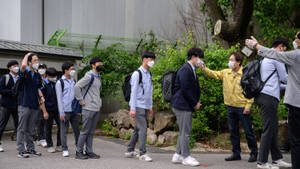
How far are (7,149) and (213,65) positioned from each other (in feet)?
18.3

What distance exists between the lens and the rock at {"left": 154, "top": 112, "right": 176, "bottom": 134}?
9.73 meters

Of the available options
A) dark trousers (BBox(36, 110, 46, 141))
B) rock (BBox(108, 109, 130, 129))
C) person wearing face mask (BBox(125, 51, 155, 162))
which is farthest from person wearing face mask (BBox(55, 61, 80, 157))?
rock (BBox(108, 109, 130, 129))

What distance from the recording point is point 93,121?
7.23 meters

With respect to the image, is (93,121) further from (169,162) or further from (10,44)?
(10,44)

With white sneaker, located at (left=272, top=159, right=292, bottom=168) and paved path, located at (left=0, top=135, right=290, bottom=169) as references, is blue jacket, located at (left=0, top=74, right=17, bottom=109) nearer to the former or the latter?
paved path, located at (left=0, top=135, right=290, bottom=169)

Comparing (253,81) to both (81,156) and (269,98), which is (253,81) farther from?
(81,156)

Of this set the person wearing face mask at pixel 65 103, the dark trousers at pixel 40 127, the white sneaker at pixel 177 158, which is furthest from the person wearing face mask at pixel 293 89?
the dark trousers at pixel 40 127

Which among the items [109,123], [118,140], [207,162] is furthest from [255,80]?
[109,123]

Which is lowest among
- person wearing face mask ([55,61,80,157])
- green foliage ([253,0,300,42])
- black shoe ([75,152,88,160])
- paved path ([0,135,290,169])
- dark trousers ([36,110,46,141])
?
paved path ([0,135,290,169])

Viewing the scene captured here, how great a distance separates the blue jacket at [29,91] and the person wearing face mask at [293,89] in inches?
175

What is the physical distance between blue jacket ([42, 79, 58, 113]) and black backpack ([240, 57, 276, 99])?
468cm

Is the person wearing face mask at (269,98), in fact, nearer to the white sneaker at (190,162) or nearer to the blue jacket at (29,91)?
the white sneaker at (190,162)

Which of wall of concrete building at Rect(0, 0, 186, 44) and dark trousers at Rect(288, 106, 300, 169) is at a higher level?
wall of concrete building at Rect(0, 0, 186, 44)

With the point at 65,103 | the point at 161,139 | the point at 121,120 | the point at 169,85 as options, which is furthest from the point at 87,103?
the point at 121,120
